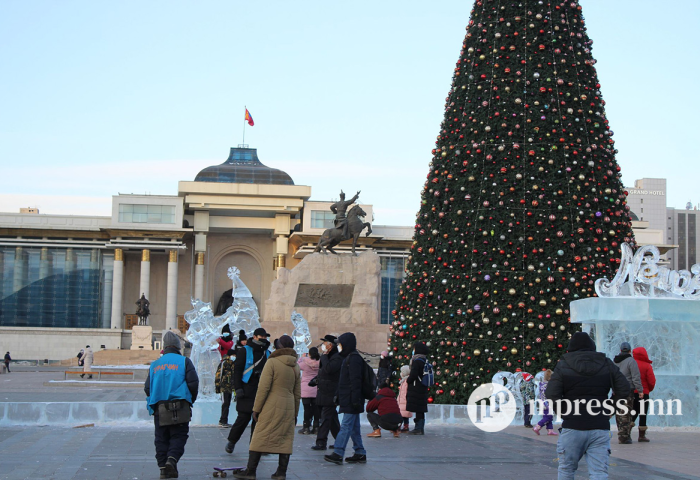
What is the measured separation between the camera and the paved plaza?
7.54 meters

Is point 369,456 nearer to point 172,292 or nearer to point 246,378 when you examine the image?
point 246,378

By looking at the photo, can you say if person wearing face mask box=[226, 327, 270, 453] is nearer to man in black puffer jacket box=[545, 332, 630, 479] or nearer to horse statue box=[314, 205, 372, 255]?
man in black puffer jacket box=[545, 332, 630, 479]

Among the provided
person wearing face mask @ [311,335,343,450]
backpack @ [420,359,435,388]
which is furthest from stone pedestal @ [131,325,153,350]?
person wearing face mask @ [311,335,343,450]

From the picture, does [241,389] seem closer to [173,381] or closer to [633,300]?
[173,381]

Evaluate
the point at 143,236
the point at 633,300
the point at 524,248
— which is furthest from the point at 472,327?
the point at 143,236

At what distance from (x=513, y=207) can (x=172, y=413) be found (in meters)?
7.05

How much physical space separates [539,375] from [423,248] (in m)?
2.90

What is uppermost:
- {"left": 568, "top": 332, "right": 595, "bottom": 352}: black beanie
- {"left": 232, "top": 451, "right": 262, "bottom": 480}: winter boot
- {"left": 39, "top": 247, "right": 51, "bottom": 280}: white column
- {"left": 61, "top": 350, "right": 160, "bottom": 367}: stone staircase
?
{"left": 39, "top": 247, "right": 51, "bottom": 280}: white column

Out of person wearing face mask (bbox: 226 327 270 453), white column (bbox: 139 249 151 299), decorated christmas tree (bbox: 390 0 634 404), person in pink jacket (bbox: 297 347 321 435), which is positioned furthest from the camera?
white column (bbox: 139 249 151 299)

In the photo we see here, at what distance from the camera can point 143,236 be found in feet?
179

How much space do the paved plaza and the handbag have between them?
1.58ft

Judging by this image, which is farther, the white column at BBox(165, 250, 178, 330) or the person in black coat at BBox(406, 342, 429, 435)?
the white column at BBox(165, 250, 178, 330)

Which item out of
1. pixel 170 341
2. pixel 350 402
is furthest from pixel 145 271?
pixel 170 341

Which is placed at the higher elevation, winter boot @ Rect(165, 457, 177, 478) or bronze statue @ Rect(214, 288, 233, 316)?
bronze statue @ Rect(214, 288, 233, 316)
